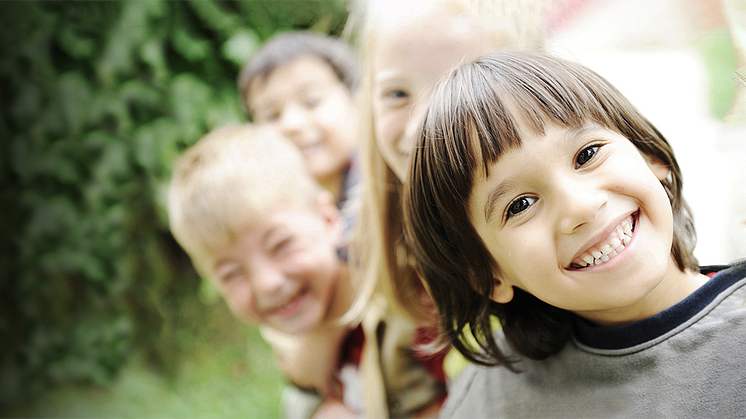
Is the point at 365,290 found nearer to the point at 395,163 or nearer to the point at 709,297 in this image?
the point at 395,163

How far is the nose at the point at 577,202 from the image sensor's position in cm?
58

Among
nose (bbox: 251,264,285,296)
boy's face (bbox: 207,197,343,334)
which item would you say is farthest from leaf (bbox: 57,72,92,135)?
nose (bbox: 251,264,285,296)

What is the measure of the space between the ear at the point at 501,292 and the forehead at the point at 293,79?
1.12 m

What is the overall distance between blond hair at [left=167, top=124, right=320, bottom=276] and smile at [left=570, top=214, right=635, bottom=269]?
787mm

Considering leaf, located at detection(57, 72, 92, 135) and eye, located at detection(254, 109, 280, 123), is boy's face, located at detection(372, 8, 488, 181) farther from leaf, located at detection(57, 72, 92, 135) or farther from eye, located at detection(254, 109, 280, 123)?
leaf, located at detection(57, 72, 92, 135)

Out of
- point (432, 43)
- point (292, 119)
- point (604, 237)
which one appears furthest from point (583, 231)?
point (292, 119)

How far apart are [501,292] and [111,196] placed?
195 centimetres

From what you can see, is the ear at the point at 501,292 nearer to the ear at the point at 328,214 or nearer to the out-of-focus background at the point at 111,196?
the ear at the point at 328,214

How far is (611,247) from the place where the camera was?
604mm

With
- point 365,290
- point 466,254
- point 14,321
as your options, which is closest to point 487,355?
point 466,254

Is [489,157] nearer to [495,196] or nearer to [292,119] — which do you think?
[495,196]

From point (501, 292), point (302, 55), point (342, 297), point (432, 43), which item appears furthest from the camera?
point (302, 55)

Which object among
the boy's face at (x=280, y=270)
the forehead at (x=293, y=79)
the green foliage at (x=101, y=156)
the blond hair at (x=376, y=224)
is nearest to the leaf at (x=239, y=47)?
the green foliage at (x=101, y=156)

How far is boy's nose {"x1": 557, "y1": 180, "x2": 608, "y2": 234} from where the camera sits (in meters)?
0.58
